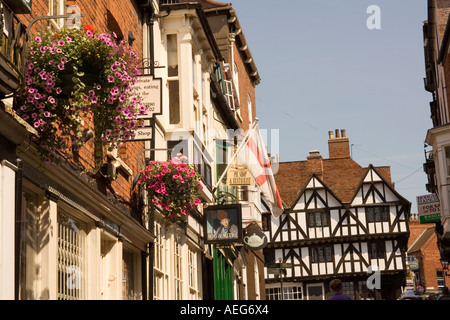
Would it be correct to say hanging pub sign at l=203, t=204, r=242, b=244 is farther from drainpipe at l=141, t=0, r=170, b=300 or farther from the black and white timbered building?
the black and white timbered building

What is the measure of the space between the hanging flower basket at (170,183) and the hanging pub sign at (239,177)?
6887mm

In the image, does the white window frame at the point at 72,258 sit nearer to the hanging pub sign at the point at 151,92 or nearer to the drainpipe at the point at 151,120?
the hanging pub sign at the point at 151,92

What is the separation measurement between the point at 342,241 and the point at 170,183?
34.4 meters

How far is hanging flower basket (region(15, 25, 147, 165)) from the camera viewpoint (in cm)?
775

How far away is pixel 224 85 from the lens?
24297mm

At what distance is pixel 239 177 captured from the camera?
20.1 m

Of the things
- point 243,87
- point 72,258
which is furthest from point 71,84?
point 243,87

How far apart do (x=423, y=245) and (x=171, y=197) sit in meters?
54.7

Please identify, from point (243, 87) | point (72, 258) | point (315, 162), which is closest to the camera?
point (72, 258)

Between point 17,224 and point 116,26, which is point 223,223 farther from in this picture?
point 17,224

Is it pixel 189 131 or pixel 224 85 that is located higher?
pixel 224 85

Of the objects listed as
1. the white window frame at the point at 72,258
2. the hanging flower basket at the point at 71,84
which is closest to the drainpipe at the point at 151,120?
the white window frame at the point at 72,258

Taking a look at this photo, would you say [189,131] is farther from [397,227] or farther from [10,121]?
[397,227]
